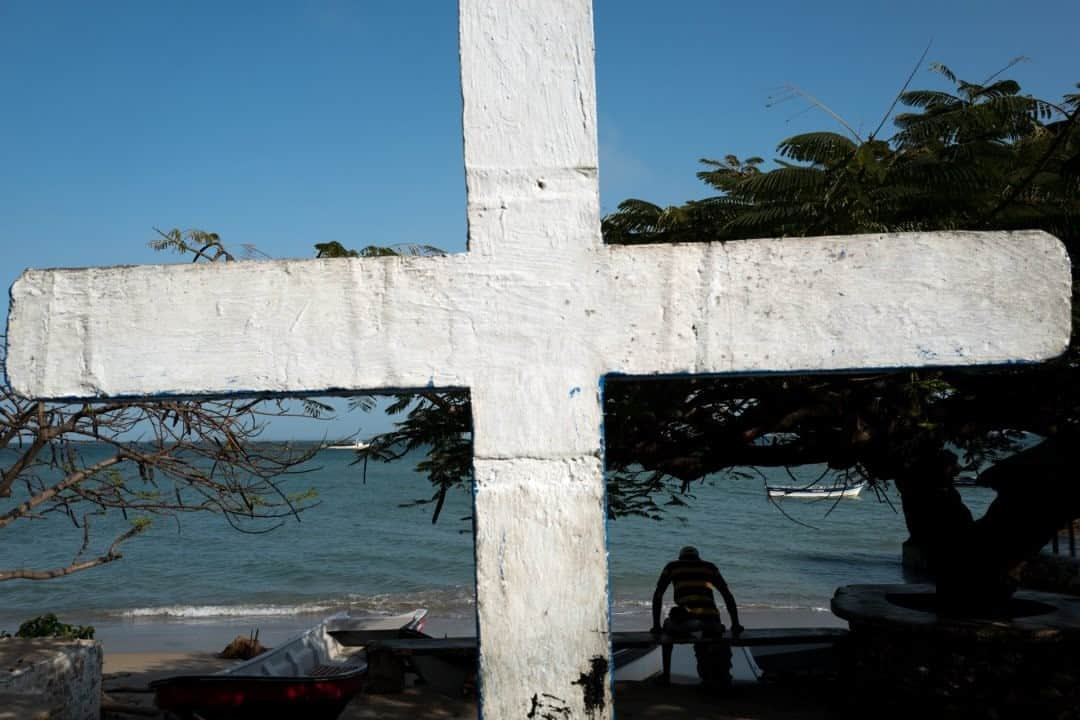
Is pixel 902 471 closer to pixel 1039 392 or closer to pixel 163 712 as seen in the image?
pixel 1039 392

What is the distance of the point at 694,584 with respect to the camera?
8.99 metres

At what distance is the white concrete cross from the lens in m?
1.81

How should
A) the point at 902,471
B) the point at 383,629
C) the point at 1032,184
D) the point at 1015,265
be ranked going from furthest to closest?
the point at 383,629 → the point at 902,471 → the point at 1032,184 → the point at 1015,265

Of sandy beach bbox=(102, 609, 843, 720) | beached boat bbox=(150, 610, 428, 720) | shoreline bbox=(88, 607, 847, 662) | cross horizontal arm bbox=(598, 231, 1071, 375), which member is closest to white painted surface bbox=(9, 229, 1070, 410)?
cross horizontal arm bbox=(598, 231, 1071, 375)

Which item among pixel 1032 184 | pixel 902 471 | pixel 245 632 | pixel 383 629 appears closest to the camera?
pixel 1032 184

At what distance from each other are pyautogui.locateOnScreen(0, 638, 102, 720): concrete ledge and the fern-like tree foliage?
2.81 m

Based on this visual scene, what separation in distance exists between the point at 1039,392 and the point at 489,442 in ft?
18.2

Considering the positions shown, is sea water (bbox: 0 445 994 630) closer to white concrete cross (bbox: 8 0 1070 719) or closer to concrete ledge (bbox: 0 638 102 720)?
concrete ledge (bbox: 0 638 102 720)

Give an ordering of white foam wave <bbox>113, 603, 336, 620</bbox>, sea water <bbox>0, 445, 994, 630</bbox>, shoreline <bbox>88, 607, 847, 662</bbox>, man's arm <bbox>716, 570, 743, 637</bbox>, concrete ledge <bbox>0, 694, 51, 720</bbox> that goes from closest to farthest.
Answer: concrete ledge <bbox>0, 694, 51, 720</bbox> < man's arm <bbox>716, 570, 743, 637</bbox> < shoreline <bbox>88, 607, 847, 662</bbox> < white foam wave <bbox>113, 603, 336, 620</bbox> < sea water <bbox>0, 445, 994, 630</bbox>

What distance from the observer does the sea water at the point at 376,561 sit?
23656 millimetres

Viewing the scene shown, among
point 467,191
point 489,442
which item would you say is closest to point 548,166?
point 467,191

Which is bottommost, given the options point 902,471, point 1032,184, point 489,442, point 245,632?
point 245,632

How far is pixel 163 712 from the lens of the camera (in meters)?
8.66

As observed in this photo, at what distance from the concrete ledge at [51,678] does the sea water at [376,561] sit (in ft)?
30.0
